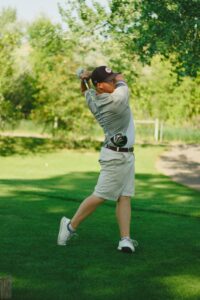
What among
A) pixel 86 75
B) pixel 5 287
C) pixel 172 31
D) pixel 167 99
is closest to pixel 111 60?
pixel 172 31

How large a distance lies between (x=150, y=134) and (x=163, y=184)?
21.0m

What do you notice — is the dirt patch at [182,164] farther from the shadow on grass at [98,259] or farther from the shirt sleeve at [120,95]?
the shirt sleeve at [120,95]

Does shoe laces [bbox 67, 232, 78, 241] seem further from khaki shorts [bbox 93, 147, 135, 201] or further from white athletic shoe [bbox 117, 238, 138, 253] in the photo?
white athletic shoe [bbox 117, 238, 138, 253]

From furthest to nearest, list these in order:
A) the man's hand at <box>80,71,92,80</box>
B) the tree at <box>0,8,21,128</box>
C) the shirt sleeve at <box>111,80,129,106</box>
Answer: the tree at <box>0,8,21,128</box> < the man's hand at <box>80,71,92,80</box> < the shirt sleeve at <box>111,80,129,106</box>

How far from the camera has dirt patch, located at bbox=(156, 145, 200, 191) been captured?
81.7 feet

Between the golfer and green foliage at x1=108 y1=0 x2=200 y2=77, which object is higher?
green foliage at x1=108 y1=0 x2=200 y2=77

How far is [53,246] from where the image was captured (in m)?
6.03

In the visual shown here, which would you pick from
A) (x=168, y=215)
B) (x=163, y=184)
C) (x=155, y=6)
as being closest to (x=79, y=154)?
(x=163, y=184)

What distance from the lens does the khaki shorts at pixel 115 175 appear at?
6234 millimetres

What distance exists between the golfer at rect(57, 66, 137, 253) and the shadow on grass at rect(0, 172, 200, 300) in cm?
35

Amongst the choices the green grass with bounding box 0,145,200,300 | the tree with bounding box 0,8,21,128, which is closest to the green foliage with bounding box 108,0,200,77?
the green grass with bounding box 0,145,200,300

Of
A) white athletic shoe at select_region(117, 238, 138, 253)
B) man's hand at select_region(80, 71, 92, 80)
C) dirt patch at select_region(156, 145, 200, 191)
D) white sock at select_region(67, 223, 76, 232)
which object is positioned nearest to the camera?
white athletic shoe at select_region(117, 238, 138, 253)

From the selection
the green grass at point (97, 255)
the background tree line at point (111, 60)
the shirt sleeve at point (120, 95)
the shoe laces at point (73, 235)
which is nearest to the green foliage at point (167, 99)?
the background tree line at point (111, 60)

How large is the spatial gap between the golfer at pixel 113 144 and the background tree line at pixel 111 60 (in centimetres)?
909
